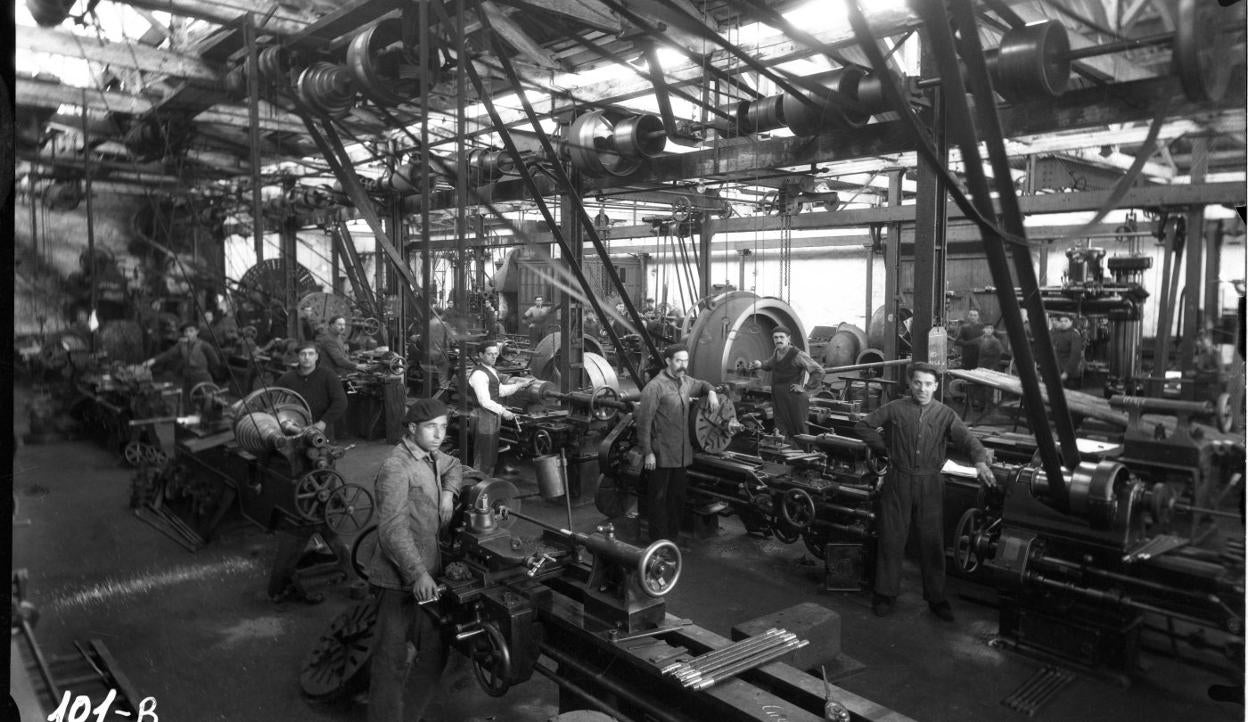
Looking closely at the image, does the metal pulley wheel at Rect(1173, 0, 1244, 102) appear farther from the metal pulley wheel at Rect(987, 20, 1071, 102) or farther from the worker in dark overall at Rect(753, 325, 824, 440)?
the worker in dark overall at Rect(753, 325, 824, 440)

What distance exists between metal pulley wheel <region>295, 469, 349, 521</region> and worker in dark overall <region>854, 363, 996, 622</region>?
2.42 m

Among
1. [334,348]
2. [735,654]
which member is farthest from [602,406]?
[735,654]

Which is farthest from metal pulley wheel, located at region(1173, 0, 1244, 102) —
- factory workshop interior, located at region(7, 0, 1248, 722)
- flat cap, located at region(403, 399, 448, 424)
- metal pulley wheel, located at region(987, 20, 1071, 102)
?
flat cap, located at region(403, 399, 448, 424)

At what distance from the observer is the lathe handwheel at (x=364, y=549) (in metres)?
2.63

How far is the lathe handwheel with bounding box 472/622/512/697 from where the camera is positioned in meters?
2.19

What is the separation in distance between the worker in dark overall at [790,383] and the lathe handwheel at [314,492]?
307 cm

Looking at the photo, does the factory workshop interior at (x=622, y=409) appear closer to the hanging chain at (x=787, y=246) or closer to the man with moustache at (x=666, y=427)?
the man with moustache at (x=666, y=427)

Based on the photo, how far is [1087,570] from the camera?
261 centimetres

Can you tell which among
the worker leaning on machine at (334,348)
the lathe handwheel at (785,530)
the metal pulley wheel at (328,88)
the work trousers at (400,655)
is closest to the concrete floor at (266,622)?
the lathe handwheel at (785,530)

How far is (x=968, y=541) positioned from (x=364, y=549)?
98.8 inches

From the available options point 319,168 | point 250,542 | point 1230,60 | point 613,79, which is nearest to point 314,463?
point 250,542

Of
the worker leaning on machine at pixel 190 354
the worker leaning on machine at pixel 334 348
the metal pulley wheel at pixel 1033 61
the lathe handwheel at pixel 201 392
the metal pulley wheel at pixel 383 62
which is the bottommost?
the worker leaning on machine at pixel 334 348

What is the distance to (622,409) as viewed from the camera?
573 cm

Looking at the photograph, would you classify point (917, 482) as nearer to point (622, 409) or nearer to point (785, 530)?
point (785, 530)
